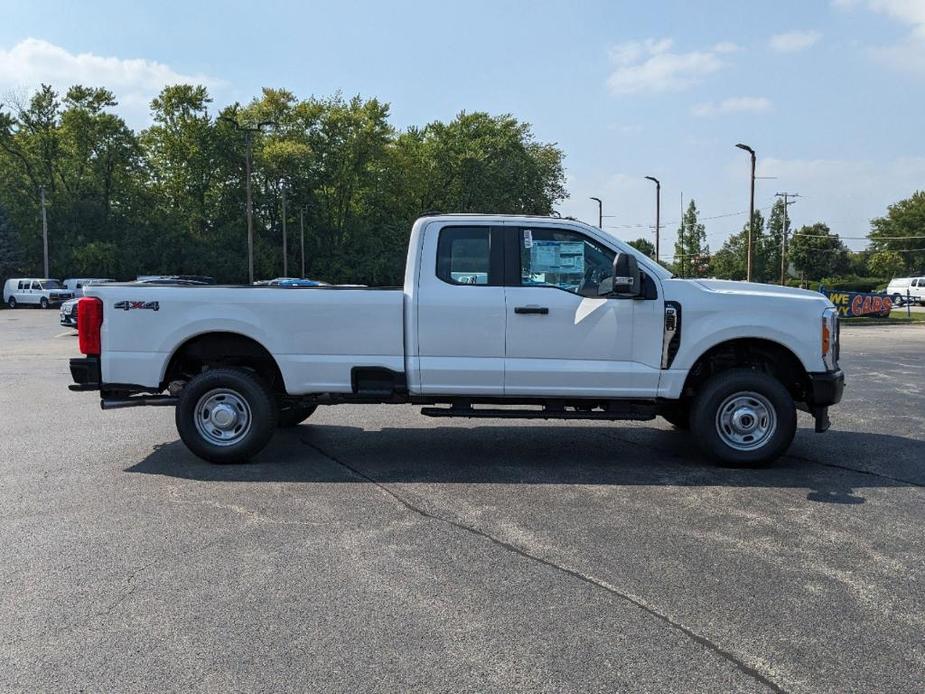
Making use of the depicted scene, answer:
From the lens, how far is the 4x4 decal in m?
7.07

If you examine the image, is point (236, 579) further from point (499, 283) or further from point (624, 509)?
point (499, 283)

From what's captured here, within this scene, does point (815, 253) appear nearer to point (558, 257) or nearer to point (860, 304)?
point (860, 304)

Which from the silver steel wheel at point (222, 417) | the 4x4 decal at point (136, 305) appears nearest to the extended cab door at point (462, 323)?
the silver steel wheel at point (222, 417)

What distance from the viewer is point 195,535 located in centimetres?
513

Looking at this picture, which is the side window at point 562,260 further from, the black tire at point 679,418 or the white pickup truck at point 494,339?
the black tire at point 679,418

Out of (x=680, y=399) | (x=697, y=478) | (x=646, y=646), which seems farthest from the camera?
(x=680, y=399)

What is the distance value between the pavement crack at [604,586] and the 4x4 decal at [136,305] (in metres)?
2.36

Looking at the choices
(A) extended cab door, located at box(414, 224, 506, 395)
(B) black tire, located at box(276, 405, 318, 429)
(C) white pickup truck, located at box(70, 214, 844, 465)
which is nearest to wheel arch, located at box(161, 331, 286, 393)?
(C) white pickup truck, located at box(70, 214, 844, 465)

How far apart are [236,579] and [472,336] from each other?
3.19 metres

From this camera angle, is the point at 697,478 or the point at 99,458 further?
the point at 99,458

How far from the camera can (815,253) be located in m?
85.8

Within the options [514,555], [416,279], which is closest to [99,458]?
[416,279]

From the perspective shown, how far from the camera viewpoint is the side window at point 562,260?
7.03 metres

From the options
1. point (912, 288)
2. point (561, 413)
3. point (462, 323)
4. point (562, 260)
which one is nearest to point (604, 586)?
point (561, 413)
